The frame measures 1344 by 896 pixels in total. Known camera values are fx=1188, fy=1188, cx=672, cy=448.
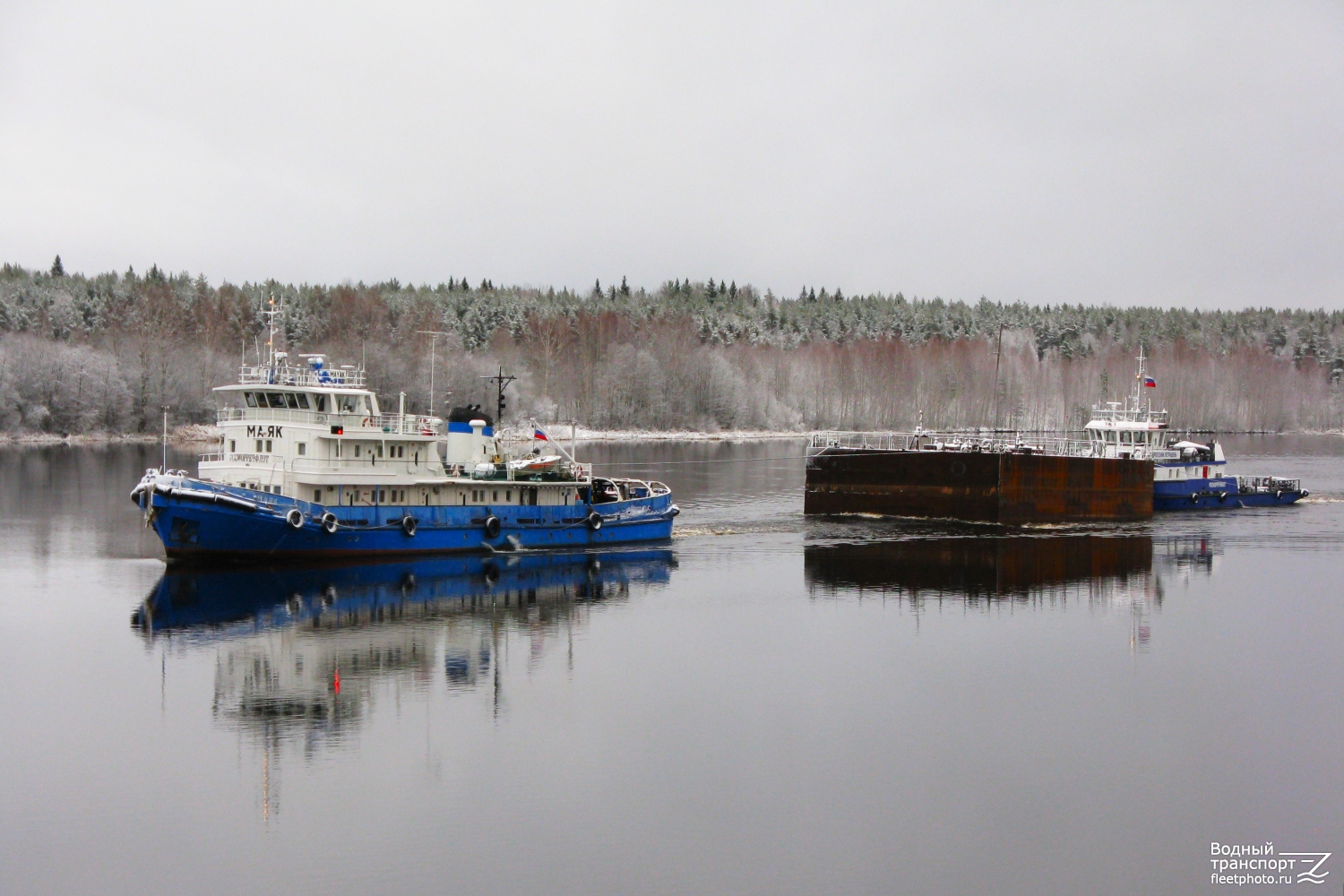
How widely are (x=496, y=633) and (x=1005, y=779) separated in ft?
46.0

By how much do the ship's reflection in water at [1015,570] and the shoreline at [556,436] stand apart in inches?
975

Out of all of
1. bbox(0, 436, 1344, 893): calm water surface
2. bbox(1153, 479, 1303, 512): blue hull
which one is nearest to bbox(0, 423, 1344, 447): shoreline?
bbox(1153, 479, 1303, 512): blue hull

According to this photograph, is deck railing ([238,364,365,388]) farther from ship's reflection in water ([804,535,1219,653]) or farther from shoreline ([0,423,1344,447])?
shoreline ([0,423,1344,447])

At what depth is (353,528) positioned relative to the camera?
37156mm

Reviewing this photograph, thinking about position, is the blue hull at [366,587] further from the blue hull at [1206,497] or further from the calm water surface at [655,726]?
the blue hull at [1206,497]

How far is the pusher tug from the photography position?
35.4 meters

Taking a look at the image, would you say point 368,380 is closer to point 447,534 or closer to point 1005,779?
point 447,534

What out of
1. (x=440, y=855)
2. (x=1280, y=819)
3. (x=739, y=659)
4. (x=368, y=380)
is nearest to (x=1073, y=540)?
(x=739, y=659)

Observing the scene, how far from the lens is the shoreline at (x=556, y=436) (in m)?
91.9

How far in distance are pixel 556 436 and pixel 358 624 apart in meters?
74.2

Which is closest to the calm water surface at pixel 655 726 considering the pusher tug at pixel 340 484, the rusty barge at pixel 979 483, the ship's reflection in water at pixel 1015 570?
the ship's reflection in water at pixel 1015 570

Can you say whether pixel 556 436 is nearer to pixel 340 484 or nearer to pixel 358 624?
pixel 340 484

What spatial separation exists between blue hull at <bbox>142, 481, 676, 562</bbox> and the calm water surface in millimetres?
912

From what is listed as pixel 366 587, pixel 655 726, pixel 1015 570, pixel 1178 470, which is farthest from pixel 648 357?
pixel 655 726
